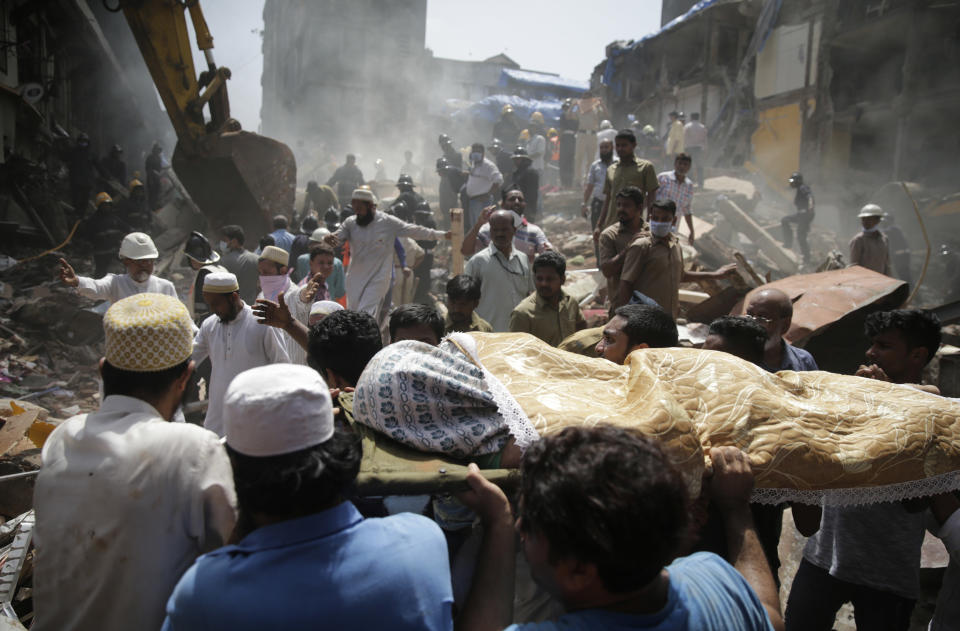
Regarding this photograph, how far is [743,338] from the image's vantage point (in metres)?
2.90

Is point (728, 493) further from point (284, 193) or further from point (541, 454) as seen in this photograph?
point (284, 193)

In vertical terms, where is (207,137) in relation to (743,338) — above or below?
above

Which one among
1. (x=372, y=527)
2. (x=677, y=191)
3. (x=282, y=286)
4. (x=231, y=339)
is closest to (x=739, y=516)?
(x=372, y=527)

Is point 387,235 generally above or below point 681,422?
above

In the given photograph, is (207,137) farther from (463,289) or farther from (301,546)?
(301,546)

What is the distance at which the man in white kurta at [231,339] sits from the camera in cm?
386

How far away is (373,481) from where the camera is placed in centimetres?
145

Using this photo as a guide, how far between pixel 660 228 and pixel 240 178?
8948 mm

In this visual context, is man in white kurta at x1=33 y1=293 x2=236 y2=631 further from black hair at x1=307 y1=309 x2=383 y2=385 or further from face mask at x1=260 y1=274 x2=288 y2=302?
face mask at x1=260 y1=274 x2=288 y2=302

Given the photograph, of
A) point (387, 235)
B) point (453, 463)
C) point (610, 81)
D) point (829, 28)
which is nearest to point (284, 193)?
point (387, 235)

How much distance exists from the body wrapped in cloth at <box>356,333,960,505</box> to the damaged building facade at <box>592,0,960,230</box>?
1416cm

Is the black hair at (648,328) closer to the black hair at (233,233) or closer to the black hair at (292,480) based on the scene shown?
the black hair at (292,480)

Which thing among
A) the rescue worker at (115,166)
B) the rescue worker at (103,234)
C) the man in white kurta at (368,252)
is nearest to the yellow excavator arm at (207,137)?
the rescue worker at (103,234)

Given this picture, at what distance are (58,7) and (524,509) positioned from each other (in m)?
18.6
